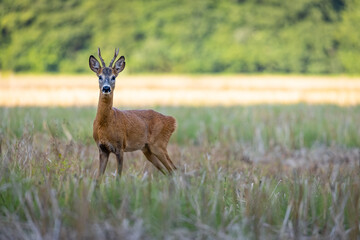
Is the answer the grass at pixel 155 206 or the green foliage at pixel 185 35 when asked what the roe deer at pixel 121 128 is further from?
the green foliage at pixel 185 35

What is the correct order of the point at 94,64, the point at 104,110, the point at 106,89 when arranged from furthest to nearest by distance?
the point at 94,64, the point at 104,110, the point at 106,89

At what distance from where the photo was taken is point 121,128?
5.52m

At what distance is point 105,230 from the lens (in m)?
3.66

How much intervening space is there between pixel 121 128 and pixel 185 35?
3616 centimetres

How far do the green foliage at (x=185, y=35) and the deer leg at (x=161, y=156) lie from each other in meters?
33.3

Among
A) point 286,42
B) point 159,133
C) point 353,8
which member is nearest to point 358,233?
point 159,133

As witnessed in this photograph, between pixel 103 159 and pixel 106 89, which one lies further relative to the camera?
pixel 103 159

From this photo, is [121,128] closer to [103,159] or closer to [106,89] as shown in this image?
[103,159]

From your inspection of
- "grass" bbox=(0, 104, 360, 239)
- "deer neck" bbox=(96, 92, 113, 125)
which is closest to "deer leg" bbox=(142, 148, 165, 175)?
"grass" bbox=(0, 104, 360, 239)

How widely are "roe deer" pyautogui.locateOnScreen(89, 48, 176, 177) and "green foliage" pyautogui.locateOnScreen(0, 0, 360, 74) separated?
33.2m

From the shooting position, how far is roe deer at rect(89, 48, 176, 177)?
208 inches

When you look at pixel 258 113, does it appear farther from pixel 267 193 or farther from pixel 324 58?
pixel 324 58

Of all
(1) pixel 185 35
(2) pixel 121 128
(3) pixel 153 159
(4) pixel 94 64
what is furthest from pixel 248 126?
(1) pixel 185 35

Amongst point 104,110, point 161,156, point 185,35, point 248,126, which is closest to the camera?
point 104,110
